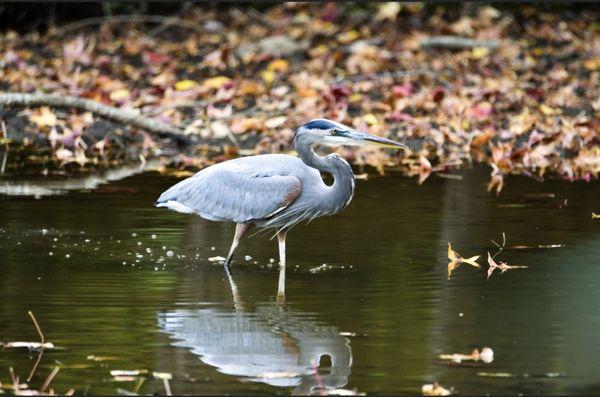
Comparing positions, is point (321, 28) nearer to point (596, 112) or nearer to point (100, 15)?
point (100, 15)

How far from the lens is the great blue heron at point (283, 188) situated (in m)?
8.93

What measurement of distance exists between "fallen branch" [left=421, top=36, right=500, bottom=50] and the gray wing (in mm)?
10817

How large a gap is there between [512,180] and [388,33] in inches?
334

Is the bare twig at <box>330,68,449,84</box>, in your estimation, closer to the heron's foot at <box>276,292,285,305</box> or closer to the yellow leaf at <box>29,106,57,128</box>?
the yellow leaf at <box>29,106,57,128</box>

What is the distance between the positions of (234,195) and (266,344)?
259cm

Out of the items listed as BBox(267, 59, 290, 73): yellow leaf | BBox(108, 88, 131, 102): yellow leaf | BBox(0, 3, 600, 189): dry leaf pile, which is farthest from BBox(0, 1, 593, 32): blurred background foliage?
BBox(108, 88, 131, 102): yellow leaf

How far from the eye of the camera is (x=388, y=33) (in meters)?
20.9

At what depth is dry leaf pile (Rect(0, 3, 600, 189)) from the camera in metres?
14.7

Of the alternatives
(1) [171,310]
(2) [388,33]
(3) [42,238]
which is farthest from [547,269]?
(2) [388,33]

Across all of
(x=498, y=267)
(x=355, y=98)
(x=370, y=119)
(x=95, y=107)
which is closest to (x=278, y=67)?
(x=355, y=98)

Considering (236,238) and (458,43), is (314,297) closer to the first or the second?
(236,238)

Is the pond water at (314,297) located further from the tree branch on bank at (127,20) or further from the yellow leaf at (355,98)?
the tree branch on bank at (127,20)

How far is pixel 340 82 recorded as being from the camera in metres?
17.9

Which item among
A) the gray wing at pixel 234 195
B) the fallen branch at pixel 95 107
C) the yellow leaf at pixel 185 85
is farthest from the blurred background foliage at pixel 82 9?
the gray wing at pixel 234 195
